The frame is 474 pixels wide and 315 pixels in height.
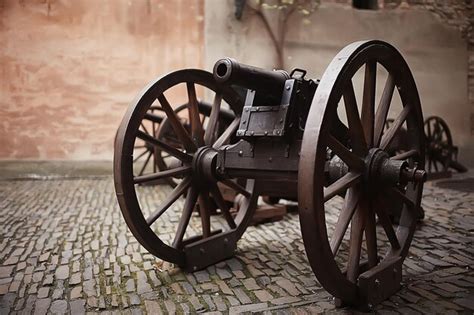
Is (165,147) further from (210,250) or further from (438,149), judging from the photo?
(438,149)

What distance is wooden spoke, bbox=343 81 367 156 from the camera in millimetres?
2208

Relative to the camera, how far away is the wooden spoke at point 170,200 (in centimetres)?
282

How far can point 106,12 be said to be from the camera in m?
8.41

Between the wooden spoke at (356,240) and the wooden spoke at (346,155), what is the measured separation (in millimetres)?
232

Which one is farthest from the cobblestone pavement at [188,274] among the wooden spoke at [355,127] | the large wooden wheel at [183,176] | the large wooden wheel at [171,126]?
the large wooden wheel at [171,126]

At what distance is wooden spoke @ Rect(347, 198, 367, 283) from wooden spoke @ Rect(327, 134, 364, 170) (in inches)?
9.1

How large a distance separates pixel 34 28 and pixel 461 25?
377 inches

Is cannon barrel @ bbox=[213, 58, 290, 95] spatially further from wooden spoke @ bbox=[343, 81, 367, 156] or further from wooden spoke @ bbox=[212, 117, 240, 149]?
wooden spoke @ bbox=[212, 117, 240, 149]

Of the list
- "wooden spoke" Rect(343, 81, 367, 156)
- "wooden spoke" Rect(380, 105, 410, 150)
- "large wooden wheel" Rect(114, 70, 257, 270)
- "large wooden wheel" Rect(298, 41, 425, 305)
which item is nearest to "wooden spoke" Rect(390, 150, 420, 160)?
"large wooden wheel" Rect(298, 41, 425, 305)

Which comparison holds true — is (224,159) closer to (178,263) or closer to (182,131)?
(182,131)

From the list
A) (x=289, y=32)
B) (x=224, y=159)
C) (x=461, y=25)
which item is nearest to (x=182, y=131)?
(x=224, y=159)

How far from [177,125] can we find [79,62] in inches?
245

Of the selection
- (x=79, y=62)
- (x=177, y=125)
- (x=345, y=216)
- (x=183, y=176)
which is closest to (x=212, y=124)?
(x=177, y=125)

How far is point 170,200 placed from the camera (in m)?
2.96
